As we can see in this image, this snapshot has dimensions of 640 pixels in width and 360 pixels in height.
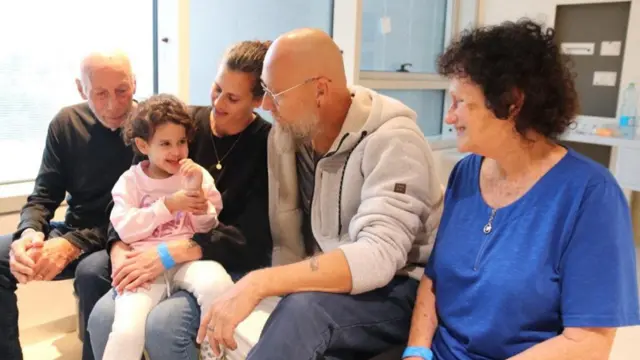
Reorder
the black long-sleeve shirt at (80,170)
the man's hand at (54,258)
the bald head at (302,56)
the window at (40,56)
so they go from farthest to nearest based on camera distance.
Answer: the window at (40,56) < the black long-sleeve shirt at (80,170) < the man's hand at (54,258) < the bald head at (302,56)

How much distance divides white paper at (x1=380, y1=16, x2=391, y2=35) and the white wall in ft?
1.93

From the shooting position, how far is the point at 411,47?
3.88m

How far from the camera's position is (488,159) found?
1.30m

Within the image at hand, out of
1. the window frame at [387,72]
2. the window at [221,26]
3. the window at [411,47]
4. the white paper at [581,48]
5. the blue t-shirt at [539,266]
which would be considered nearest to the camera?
the blue t-shirt at [539,266]

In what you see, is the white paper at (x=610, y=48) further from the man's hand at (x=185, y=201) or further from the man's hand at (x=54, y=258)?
the man's hand at (x=54, y=258)

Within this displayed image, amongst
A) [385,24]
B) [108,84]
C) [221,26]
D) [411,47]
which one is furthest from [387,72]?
[108,84]

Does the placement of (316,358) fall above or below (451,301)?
below

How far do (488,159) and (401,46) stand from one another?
2632mm

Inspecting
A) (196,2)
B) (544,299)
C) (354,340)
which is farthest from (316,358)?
(196,2)

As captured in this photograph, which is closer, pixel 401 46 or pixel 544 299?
pixel 544 299

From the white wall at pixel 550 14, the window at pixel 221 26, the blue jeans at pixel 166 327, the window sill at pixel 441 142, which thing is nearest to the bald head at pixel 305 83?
the blue jeans at pixel 166 327

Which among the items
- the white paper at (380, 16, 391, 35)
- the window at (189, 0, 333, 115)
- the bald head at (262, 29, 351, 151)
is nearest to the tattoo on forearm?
the bald head at (262, 29, 351, 151)

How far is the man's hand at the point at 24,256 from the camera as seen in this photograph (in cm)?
166

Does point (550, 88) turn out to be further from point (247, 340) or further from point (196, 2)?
point (196, 2)
